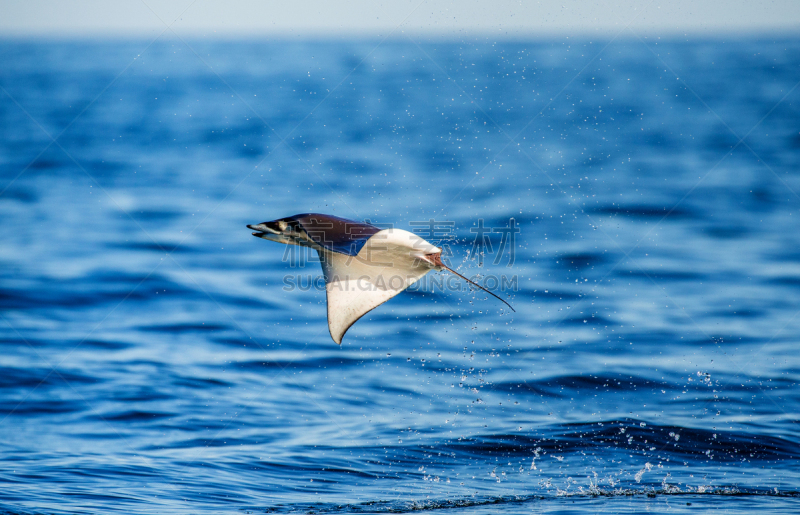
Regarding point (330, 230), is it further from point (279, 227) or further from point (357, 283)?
point (357, 283)

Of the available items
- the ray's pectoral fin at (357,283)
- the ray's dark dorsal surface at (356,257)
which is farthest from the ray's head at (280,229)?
the ray's pectoral fin at (357,283)

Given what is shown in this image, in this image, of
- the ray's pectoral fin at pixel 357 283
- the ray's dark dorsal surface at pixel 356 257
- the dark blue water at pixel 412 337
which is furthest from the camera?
the dark blue water at pixel 412 337

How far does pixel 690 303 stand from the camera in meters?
13.5

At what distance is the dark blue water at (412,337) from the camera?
23.8 feet

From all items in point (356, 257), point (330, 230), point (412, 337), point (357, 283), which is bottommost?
point (412, 337)

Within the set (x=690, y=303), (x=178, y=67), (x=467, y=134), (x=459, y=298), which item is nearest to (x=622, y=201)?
(x=690, y=303)

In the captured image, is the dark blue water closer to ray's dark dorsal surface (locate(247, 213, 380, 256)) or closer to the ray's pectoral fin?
the ray's pectoral fin

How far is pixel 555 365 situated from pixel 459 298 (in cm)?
325

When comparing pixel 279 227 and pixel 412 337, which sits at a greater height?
pixel 279 227

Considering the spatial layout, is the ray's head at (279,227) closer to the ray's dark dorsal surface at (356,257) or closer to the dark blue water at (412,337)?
the ray's dark dorsal surface at (356,257)

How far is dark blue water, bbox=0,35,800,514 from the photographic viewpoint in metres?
7.24

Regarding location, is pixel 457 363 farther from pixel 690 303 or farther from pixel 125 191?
pixel 125 191

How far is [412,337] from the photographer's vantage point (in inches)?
472

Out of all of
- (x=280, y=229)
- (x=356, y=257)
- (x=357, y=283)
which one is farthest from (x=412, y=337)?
(x=280, y=229)
